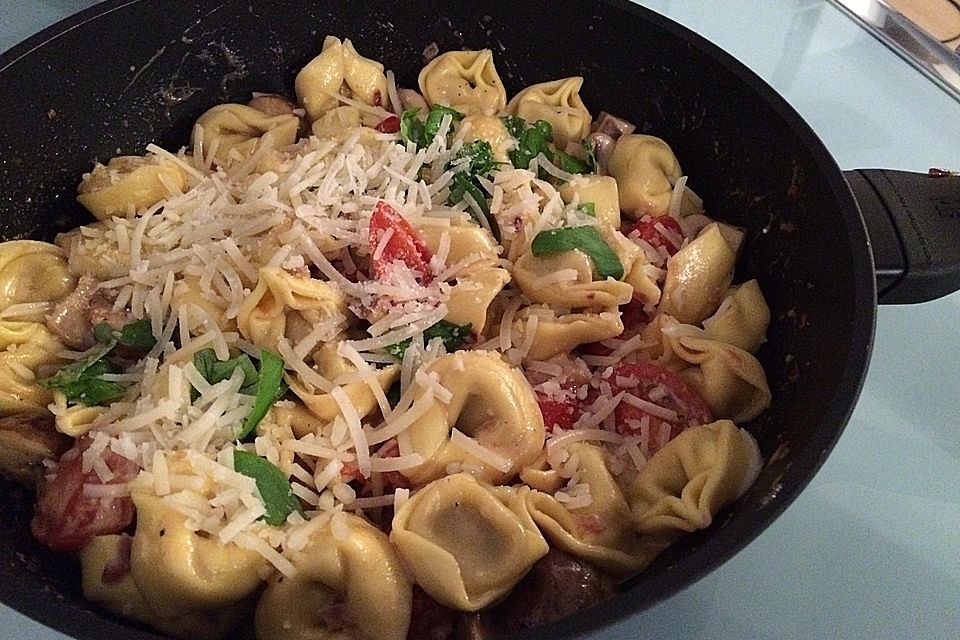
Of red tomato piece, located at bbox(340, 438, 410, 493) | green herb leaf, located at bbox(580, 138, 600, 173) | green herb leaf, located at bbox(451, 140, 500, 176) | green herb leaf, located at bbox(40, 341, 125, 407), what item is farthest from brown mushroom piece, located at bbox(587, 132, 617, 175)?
green herb leaf, located at bbox(40, 341, 125, 407)

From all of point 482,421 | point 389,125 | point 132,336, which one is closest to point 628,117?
point 389,125

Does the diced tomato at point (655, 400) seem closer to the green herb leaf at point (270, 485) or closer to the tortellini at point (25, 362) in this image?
the green herb leaf at point (270, 485)

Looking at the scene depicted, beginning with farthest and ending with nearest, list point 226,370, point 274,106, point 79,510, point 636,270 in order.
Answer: point 274,106
point 636,270
point 226,370
point 79,510

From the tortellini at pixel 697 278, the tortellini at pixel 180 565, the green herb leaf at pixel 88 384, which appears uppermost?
the green herb leaf at pixel 88 384

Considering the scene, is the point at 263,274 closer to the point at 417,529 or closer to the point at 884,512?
the point at 417,529

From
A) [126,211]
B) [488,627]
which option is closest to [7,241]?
[126,211]

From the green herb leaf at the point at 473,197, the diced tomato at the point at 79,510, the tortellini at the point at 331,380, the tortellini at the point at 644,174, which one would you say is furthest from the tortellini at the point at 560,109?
the diced tomato at the point at 79,510

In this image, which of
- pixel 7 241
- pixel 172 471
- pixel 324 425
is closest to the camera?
pixel 172 471

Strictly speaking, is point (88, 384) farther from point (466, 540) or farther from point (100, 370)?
point (466, 540)
